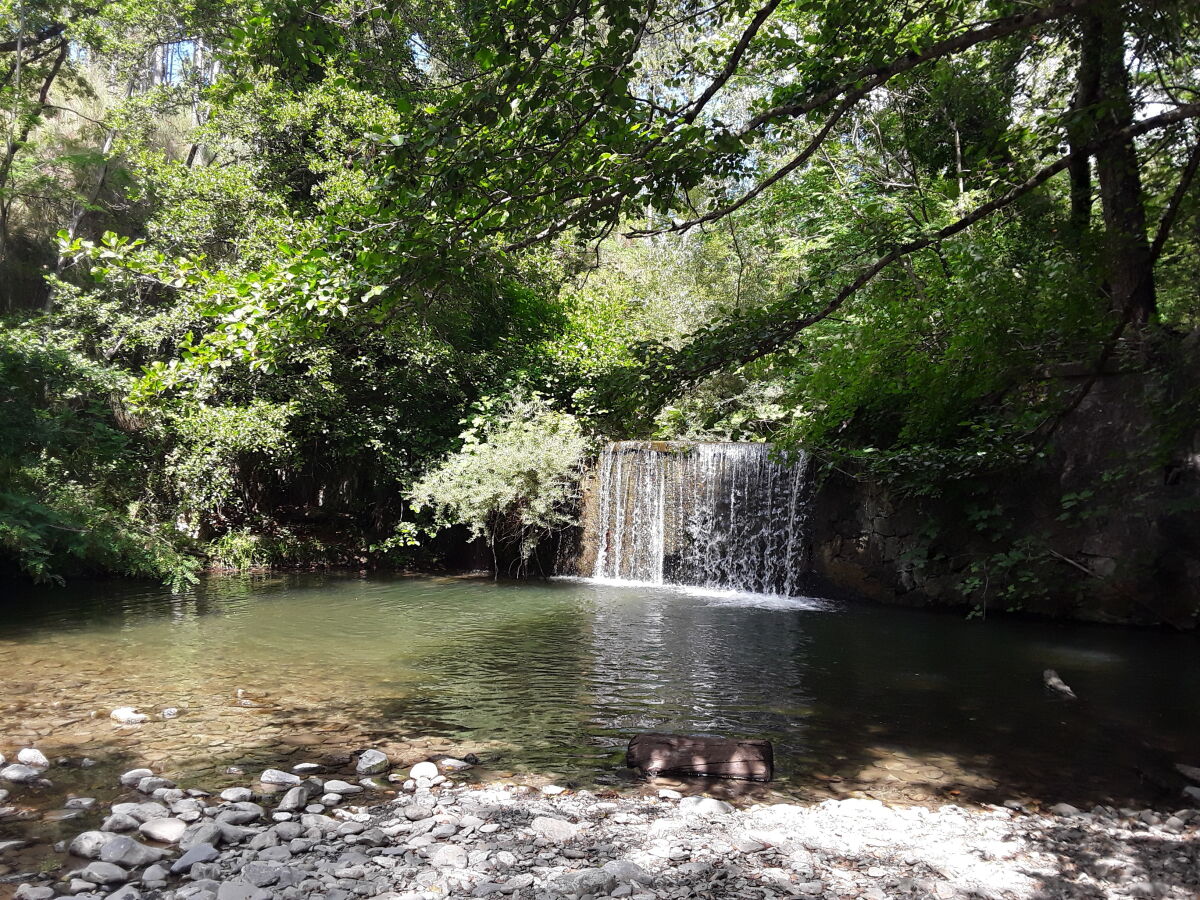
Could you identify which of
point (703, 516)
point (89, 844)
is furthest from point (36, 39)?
point (89, 844)

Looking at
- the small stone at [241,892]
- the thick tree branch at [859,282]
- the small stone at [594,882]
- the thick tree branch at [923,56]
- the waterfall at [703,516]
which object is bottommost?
the small stone at [594,882]

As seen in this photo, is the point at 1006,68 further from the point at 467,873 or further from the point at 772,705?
the point at 467,873

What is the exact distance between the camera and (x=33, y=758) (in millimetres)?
4148

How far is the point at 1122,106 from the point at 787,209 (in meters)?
8.67

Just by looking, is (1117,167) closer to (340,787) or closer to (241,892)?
(340,787)

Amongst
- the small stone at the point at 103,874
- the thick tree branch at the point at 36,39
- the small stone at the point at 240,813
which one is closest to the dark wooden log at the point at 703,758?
the small stone at the point at 240,813

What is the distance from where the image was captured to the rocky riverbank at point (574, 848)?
113 inches

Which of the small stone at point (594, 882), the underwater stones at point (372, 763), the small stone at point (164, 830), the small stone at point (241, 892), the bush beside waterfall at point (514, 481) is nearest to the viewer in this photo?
the small stone at point (241, 892)

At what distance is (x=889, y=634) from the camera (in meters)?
8.75

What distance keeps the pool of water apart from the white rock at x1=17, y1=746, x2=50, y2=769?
15cm

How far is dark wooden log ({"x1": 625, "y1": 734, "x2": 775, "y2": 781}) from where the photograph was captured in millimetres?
4277

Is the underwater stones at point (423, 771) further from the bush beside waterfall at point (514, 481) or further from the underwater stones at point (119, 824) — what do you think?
the bush beside waterfall at point (514, 481)

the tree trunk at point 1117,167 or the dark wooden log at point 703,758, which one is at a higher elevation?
the tree trunk at point 1117,167

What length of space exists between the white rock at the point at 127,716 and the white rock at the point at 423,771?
2072 mm
